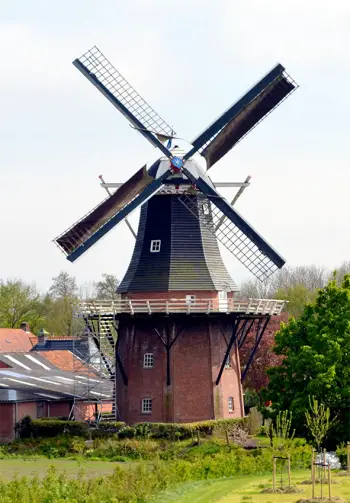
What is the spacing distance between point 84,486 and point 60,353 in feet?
139

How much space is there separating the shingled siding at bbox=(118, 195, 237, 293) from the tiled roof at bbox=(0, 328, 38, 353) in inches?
1667

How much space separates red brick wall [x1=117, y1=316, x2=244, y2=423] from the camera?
46.0 metres

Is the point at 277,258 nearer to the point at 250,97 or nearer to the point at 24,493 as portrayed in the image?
the point at 250,97

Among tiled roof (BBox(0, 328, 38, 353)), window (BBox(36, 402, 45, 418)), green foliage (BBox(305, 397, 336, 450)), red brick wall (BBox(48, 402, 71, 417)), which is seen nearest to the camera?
green foliage (BBox(305, 397, 336, 450))

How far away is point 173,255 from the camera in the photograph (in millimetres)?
46469

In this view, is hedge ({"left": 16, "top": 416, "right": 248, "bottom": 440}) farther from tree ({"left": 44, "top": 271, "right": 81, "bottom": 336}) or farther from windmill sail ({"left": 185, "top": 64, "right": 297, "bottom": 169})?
tree ({"left": 44, "top": 271, "right": 81, "bottom": 336})

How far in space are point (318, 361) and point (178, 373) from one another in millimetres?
6992

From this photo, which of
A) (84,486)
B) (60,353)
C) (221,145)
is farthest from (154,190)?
(60,353)

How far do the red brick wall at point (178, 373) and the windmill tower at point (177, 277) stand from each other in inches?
1.6

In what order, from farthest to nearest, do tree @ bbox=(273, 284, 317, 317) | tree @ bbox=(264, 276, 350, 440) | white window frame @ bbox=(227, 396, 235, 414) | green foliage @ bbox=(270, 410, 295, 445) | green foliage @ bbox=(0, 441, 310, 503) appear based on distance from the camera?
tree @ bbox=(273, 284, 317, 317)
white window frame @ bbox=(227, 396, 235, 414)
tree @ bbox=(264, 276, 350, 440)
green foliage @ bbox=(270, 410, 295, 445)
green foliage @ bbox=(0, 441, 310, 503)

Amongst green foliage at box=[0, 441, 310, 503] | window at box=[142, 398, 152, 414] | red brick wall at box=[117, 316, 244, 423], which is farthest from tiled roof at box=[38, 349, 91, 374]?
green foliage at box=[0, 441, 310, 503]

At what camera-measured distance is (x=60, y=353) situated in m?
71.3

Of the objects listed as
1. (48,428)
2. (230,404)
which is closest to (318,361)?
(230,404)

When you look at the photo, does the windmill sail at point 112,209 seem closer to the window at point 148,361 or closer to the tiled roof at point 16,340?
the window at point 148,361
